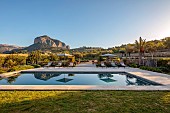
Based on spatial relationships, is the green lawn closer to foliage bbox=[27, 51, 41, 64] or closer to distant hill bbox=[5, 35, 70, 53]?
foliage bbox=[27, 51, 41, 64]

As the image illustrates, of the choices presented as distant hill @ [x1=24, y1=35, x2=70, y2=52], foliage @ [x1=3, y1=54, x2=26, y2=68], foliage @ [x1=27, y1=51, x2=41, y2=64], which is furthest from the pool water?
distant hill @ [x1=24, y1=35, x2=70, y2=52]

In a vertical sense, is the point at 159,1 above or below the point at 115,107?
above

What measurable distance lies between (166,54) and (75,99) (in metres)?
19.7

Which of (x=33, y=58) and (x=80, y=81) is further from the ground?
(x=33, y=58)

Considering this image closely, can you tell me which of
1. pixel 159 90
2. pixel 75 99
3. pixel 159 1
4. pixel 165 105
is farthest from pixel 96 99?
pixel 159 1

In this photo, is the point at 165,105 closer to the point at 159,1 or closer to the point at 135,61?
the point at 159,1

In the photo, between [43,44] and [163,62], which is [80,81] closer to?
[163,62]

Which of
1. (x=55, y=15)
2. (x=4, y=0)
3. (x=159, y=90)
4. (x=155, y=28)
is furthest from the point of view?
(x=55, y=15)

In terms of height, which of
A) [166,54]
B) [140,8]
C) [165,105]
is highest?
[140,8]

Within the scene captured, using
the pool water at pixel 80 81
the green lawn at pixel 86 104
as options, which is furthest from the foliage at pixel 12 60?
the green lawn at pixel 86 104

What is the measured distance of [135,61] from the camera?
20219mm

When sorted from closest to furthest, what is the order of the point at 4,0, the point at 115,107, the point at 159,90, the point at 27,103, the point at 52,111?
the point at 52,111 < the point at 115,107 < the point at 27,103 < the point at 159,90 < the point at 4,0

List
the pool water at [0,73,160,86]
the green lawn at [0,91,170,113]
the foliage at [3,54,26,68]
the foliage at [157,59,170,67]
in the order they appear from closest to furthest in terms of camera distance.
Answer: the green lawn at [0,91,170,113]
the pool water at [0,73,160,86]
the foliage at [157,59,170,67]
the foliage at [3,54,26,68]

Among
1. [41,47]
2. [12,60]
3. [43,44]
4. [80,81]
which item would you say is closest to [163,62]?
[80,81]
